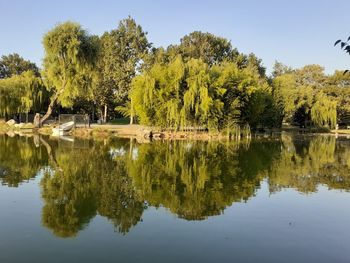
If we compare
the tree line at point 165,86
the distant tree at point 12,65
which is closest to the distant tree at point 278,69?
the tree line at point 165,86

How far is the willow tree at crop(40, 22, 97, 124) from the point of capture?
41000mm

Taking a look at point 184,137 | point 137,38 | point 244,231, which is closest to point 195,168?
point 244,231

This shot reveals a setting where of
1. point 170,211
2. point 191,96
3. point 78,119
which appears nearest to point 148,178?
point 170,211

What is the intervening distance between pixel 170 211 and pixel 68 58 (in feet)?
110

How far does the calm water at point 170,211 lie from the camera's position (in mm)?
7871

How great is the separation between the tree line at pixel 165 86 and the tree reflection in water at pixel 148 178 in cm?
1326

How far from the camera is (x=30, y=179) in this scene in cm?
1523

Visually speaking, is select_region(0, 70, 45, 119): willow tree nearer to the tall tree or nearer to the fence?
the fence

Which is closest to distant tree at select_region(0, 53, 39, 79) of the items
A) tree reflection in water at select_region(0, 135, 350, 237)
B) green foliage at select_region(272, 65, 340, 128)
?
green foliage at select_region(272, 65, 340, 128)

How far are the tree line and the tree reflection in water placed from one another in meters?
13.3

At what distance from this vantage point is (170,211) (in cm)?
1102

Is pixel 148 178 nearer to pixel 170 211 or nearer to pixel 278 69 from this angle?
pixel 170 211

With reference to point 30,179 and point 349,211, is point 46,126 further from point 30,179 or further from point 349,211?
point 349,211

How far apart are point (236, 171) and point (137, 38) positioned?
4330 cm
